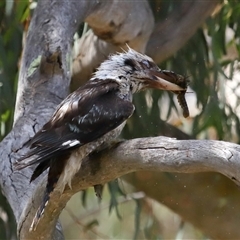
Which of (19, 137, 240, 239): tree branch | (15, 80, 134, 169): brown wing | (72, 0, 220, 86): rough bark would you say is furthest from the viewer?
(72, 0, 220, 86): rough bark

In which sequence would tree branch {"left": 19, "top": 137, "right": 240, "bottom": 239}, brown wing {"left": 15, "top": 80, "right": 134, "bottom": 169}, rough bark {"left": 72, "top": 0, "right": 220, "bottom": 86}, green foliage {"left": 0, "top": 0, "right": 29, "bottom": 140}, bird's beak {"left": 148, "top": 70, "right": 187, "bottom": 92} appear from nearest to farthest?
tree branch {"left": 19, "top": 137, "right": 240, "bottom": 239} → brown wing {"left": 15, "top": 80, "right": 134, "bottom": 169} → bird's beak {"left": 148, "top": 70, "right": 187, "bottom": 92} → green foliage {"left": 0, "top": 0, "right": 29, "bottom": 140} → rough bark {"left": 72, "top": 0, "right": 220, "bottom": 86}

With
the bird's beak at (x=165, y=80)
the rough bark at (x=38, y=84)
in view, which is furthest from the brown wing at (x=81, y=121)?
the rough bark at (x=38, y=84)

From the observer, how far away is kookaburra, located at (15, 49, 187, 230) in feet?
5.93

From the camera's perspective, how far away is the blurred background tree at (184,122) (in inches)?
121

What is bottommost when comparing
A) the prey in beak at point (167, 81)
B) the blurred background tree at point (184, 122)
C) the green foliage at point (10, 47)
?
the blurred background tree at point (184, 122)

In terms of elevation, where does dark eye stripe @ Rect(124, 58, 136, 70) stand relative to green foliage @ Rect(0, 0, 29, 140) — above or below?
above

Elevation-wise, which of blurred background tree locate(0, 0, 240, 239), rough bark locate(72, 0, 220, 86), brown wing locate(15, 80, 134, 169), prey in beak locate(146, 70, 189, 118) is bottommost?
blurred background tree locate(0, 0, 240, 239)

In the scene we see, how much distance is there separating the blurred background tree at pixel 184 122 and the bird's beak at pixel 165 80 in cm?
101

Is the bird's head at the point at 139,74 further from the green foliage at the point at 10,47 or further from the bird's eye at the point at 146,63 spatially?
the green foliage at the point at 10,47

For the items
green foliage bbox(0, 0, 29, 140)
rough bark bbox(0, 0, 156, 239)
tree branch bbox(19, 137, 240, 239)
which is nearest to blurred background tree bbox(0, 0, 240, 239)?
green foliage bbox(0, 0, 29, 140)

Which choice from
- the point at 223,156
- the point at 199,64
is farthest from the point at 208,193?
the point at 223,156

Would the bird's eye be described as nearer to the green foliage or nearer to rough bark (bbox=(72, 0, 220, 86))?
the green foliage

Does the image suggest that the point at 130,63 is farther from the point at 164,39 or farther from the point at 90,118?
the point at 164,39

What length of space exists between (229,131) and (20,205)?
1.32 meters
